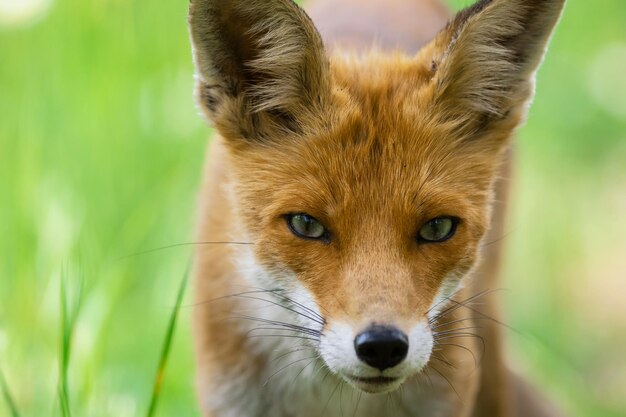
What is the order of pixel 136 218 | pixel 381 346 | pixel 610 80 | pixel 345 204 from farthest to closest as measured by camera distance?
1. pixel 610 80
2. pixel 136 218
3. pixel 345 204
4. pixel 381 346

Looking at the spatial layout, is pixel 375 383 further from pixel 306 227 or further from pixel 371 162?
pixel 371 162

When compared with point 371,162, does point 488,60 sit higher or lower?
higher

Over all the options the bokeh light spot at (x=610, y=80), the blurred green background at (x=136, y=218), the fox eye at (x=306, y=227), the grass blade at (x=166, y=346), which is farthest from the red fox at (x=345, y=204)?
the bokeh light spot at (x=610, y=80)

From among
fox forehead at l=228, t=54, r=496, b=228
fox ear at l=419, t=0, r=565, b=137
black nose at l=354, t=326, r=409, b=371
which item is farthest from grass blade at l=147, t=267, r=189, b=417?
fox ear at l=419, t=0, r=565, b=137

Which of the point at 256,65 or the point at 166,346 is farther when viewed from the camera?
the point at 256,65

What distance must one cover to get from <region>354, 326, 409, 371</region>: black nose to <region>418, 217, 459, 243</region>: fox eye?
50 cm

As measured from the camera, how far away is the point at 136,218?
20.2ft

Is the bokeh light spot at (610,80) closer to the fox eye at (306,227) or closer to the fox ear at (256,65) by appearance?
the fox ear at (256,65)

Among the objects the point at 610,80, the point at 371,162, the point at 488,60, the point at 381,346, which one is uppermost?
the point at 488,60

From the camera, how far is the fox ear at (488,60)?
4219 millimetres

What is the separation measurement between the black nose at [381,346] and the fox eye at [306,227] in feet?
1.64

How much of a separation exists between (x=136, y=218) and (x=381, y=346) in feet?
9.31

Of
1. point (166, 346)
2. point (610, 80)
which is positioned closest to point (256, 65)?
point (166, 346)

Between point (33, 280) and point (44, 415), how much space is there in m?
0.94
